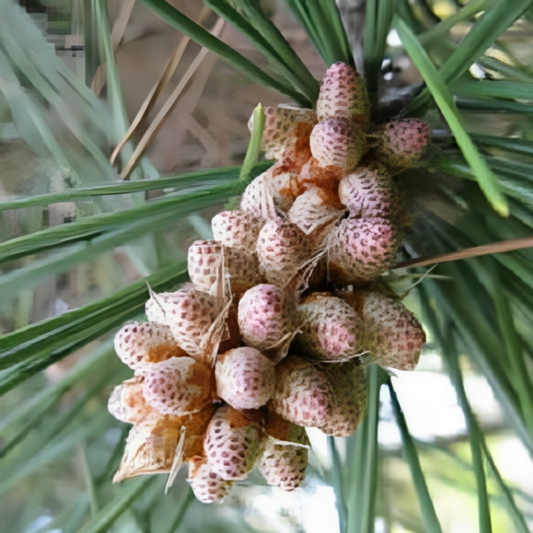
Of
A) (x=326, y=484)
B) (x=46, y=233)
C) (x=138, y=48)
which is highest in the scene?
(x=138, y=48)

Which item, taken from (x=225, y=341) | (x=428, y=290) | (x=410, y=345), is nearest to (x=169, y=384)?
(x=225, y=341)

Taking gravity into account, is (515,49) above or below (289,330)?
above

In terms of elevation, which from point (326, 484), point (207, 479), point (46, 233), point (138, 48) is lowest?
point (326, 484)

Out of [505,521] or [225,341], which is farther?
[505,521]

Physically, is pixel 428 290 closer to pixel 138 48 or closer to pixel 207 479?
pixel 207 479

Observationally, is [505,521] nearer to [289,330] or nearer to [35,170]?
[289,330]

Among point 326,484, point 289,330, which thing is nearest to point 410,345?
point 289,330
